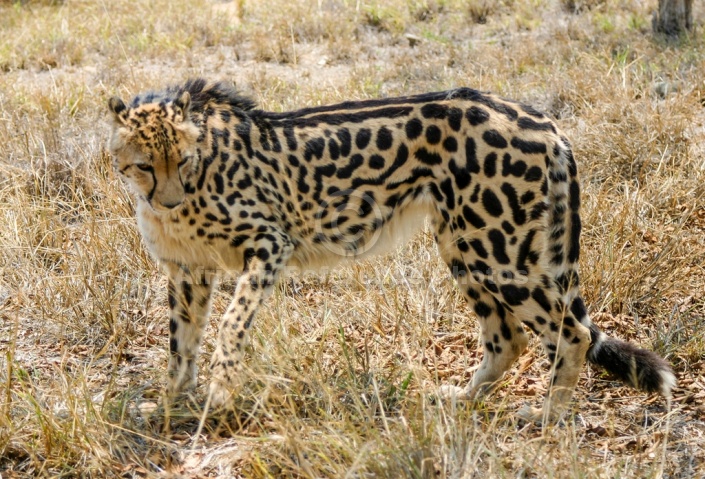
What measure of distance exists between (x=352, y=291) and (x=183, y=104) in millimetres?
1365

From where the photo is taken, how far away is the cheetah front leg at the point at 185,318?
397 centimetres

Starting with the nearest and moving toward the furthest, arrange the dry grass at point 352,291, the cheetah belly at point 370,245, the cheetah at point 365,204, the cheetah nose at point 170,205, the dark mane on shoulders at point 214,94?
1. the dry grass at point 352,291
2. the cheetah at point 365,204
3. the cheetah nose at point 170,205
4. the cheetah belly at point 370,245
5. the dark mane on shoulders at point 214,94

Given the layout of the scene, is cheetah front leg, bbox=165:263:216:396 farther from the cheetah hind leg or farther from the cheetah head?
the cheetah hind leg

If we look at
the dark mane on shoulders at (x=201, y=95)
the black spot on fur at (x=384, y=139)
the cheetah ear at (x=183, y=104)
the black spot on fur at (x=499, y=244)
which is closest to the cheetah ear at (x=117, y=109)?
the dark mane on shoulders at (x=201, y=95)

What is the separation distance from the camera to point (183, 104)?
3934 millimetres

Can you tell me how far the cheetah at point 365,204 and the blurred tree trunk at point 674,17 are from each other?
197 inches

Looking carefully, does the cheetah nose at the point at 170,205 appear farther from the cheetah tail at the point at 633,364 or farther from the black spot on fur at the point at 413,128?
the cheetah tail at the point at 633,364

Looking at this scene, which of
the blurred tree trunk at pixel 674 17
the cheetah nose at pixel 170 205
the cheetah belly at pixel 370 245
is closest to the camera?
the cheetah nose at pixel 170 205

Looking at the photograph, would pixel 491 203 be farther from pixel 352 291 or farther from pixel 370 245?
pixel 352 291

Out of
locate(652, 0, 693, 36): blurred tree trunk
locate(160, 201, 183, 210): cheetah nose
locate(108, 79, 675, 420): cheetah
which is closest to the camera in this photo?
locate(108, 79, 675, 420): cheetah

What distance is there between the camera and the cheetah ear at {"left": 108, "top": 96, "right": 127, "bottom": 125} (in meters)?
3.86

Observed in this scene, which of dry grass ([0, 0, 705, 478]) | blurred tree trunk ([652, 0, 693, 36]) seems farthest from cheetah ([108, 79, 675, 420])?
blurred tree trunk ([652, 0, 693, 36])

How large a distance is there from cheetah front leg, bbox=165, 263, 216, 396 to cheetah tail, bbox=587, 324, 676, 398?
1.76 m

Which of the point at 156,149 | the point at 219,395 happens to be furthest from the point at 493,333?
the point at 156,149
